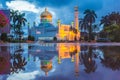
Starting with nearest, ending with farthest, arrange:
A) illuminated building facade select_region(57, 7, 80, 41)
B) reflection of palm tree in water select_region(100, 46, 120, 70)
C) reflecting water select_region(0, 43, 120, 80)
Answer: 1. reflecting water select_region(0, 43, 120, 80)
2. reflection of palm tree in water select_region(100, 46, 120, 70)
3. illuminated building facade select_region(57, 7, 80, 41)

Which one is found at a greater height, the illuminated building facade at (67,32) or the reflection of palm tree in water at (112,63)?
the illuminated building facade at (67,32)

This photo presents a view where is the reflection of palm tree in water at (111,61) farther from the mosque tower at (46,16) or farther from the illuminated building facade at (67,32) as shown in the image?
the mosque tower at (46,16)

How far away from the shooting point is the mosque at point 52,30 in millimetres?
104750

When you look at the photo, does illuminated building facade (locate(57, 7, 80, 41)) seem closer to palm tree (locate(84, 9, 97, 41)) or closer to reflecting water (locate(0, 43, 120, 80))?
palm tree (locate(84, 9, 97, 41))

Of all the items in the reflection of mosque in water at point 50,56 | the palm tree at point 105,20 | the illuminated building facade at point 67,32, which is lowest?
the reflection of mosque in water at point 50,56

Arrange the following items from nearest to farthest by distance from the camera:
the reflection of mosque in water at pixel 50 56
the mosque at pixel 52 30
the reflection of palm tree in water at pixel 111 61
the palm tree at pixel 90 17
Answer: the reflection of mosque in water at pixel 50 56 < the reflection of palm tree in water at pixel 111 61 < the palm tree at pixel 90 17 < the mosque at pixel 52 30

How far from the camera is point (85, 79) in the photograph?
6.51 metres

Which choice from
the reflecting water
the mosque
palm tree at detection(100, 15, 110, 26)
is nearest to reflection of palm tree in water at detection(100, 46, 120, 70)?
the reflecting water

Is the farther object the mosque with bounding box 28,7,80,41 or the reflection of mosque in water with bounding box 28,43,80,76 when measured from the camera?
the mosque with bounding box 28,7,80,41

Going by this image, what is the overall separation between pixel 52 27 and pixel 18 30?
24788 mm

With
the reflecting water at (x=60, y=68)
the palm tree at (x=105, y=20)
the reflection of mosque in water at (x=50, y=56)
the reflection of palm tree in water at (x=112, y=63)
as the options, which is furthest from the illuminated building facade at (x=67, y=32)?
the reflection of palm tree in water at (x=112, y=63)

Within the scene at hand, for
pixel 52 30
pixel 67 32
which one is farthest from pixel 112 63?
pixel 52 30

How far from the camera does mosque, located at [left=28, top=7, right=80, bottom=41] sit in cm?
10475

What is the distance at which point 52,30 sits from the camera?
10831 centimetres
